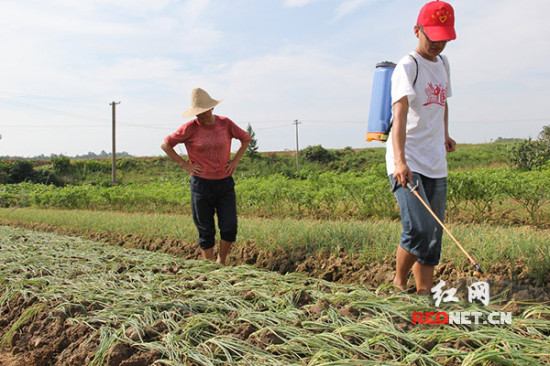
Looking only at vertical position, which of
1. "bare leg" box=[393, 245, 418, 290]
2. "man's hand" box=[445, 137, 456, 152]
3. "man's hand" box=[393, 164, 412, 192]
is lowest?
"bare leg" box=[393, 245, 418, 290]

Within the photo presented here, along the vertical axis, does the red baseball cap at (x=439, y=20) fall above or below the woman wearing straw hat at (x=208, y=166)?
above

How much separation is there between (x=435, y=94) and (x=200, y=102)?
225 cm

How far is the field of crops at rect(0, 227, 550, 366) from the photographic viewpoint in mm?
1809

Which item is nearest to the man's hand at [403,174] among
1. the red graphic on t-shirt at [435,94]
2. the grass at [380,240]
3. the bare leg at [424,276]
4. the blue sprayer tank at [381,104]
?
the blue sprayer tank at [381,104]

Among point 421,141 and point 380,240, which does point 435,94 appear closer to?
point 421,141

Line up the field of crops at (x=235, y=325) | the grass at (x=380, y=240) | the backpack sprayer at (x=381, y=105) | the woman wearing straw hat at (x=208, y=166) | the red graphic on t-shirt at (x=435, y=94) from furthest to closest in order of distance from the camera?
1. the woman wearing straw hat at (x=208, y=166)
2. the grass at (x=380, y=240)
3. the backpack sprayer at (x=381, y=105)
4. the red graphic on t-shirt at (x=435, y=94)
5. the field of crops at (x=235, y=325)

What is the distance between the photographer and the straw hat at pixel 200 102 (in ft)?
13.8

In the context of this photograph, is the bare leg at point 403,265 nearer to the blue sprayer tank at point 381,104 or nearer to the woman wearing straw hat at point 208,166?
the blue sprayer tank at point 381,104

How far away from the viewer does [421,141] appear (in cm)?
277

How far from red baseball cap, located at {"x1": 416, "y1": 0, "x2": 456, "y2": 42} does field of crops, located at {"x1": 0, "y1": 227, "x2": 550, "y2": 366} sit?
149 centimetres

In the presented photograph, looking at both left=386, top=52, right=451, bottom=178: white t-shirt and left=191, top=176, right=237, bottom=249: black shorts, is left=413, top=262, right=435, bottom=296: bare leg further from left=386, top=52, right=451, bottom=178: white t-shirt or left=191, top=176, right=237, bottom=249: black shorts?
left=191, top=176, right=237, bottom=249: black shorts

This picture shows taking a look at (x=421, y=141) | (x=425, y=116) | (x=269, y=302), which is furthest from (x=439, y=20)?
(x=269, y=302)

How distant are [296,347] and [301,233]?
9.16ft

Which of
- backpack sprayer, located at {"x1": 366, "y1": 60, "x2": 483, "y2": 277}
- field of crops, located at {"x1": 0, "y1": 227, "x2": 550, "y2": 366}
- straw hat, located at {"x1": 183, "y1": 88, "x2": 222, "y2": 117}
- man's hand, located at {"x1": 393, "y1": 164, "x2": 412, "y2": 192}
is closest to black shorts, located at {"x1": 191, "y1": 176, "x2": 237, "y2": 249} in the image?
straw hat, located at {"x1": 183, "y1": 88, "x2": 222, "y2": 117}
